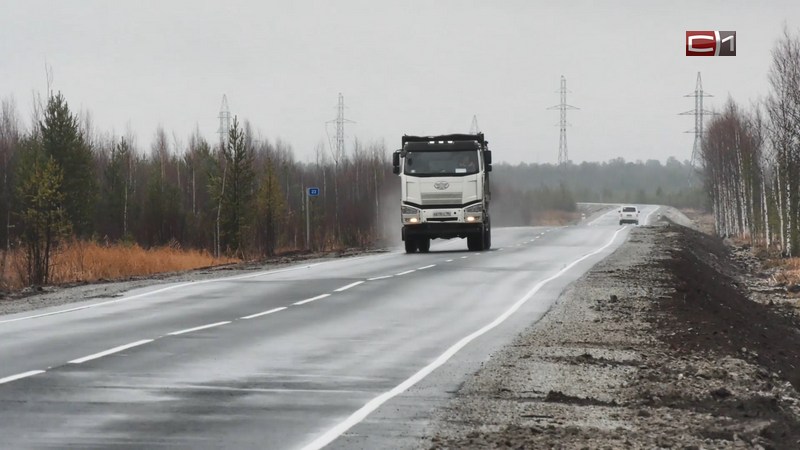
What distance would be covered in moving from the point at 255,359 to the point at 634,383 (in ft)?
13.3

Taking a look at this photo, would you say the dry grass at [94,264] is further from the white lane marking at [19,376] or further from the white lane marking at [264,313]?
the white lane marking at [19,376]

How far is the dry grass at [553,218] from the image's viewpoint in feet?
488

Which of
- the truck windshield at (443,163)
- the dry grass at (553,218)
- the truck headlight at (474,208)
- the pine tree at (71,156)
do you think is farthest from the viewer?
the dry grass at (553,218)

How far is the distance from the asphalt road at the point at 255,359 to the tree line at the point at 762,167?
41.4 metres

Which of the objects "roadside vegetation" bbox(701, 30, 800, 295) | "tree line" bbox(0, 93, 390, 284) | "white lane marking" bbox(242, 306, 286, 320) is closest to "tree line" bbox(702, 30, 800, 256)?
"roadside vegetation" bbox(701, 30, 800, 295)

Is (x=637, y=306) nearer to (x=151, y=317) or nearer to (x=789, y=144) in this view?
(x=151, y=317)

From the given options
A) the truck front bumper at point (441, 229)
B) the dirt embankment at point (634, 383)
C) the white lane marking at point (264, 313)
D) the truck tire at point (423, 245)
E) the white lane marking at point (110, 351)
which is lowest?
the dirt embankment at point (634, 383)

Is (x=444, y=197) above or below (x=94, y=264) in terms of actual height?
above

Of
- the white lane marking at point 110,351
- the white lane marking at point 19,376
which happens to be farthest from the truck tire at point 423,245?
the white lane marking at point 19,376

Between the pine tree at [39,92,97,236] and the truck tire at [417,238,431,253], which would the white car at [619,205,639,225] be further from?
the truck tire at [417,238,431,253]

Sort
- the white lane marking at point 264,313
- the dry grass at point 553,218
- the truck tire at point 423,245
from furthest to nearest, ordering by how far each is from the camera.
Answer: the dry grass at point 553,218 → the truck tire at point 423,245 → the white lane marking at point 264,313

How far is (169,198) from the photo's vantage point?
3482 inches

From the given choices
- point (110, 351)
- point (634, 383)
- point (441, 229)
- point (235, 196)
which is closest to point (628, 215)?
point (235, 196)

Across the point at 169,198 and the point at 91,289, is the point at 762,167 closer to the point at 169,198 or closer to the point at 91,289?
the point at 169,198
